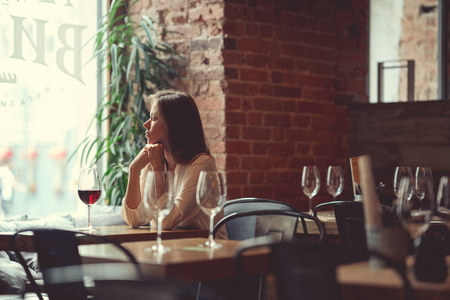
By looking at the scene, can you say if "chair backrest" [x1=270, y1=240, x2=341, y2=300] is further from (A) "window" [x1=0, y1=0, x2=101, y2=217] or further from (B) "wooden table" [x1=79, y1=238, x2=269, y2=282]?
(A) "window" [x1=0, y1=0, x2=101, y2=217]

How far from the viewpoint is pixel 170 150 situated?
132 inches

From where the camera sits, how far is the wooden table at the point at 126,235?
277 centimetres

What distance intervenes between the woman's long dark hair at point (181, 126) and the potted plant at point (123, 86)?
1311 millimetres

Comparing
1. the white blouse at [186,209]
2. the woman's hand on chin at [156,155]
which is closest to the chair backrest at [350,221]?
the white blouse at [186,209]

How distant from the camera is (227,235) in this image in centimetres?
298

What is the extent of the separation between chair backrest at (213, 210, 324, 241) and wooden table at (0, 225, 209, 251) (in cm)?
17

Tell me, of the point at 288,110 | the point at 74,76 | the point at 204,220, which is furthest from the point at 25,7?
the point at 204,220

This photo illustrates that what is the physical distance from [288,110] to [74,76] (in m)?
1.40

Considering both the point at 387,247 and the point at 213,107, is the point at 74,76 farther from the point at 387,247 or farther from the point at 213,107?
the point at 387,247

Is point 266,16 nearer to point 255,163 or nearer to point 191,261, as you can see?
point 255,163

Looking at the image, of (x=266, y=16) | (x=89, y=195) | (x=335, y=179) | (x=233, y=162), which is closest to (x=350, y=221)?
(x=335, y=179)

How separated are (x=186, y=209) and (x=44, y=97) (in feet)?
6.66

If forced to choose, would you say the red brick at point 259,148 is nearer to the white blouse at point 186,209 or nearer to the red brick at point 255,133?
the red brick at point 255,133

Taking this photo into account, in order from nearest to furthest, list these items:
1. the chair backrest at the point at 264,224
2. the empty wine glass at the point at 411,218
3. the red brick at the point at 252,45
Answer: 1. the empty wine glass at the point at 411,218
2. the chair backrest at the point at 264,224
3. the red brick at the point at 252,45
